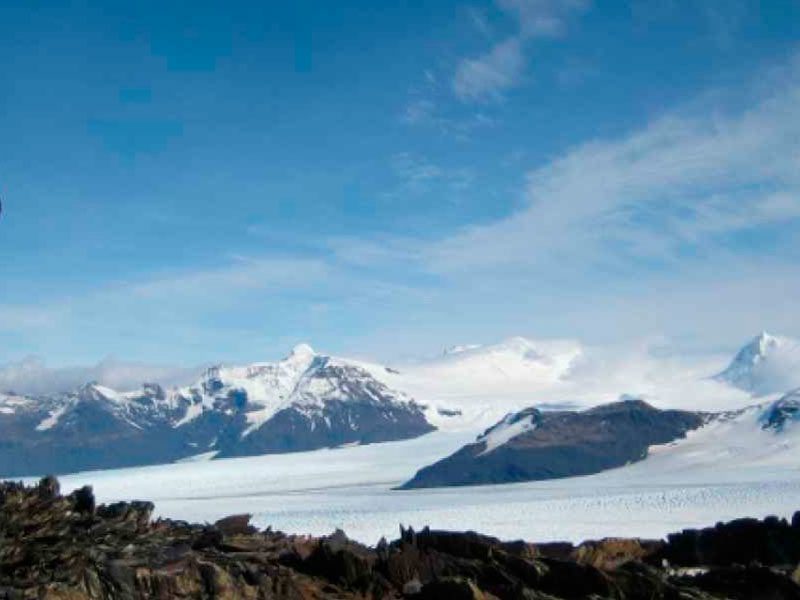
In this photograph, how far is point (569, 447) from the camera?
193 meters

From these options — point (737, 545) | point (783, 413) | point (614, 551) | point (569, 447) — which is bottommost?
point (737, 545)

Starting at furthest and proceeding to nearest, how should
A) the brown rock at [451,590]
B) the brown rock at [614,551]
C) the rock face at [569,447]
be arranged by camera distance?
1. the rock face at [569,447]
2. the brown rock at [614,551]
3. the brown rock at [451,590]

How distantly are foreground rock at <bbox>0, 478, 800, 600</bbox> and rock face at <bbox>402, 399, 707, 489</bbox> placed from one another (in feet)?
548

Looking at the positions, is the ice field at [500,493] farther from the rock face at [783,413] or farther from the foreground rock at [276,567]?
the foreground rock at [276,567]

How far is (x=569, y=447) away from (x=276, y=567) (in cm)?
18341

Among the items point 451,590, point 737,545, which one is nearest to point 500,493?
point 737,545

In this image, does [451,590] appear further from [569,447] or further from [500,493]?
[569,447]

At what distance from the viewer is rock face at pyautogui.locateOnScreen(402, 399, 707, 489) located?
186 m

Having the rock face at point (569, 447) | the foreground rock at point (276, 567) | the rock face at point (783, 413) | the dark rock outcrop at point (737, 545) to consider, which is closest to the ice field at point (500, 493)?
the rock face at point (783, 413)

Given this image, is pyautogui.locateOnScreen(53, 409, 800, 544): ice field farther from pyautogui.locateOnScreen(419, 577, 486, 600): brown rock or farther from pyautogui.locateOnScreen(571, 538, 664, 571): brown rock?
pyautogui.locateOnScreen(419, 577, 486, 600): brown rock

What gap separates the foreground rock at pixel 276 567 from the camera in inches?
488

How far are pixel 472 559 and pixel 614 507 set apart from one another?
2304 inches

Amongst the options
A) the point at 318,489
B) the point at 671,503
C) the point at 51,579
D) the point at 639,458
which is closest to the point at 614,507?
the point at 671,503

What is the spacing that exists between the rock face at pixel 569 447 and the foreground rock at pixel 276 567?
167 m
